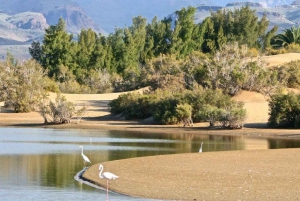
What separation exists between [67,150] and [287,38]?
6893 cm

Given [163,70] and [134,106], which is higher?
[163,70]

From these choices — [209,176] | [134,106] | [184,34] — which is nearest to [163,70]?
[134,106]

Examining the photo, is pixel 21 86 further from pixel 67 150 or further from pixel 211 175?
pixel 211 175

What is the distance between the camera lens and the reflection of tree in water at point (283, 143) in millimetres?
34747

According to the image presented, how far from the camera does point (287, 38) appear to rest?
318ft

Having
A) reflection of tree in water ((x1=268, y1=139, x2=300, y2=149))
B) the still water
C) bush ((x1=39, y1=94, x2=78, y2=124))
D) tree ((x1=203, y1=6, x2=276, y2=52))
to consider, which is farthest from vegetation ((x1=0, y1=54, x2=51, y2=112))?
tree ((x1=203, y1=6, x2=276, y2=52))

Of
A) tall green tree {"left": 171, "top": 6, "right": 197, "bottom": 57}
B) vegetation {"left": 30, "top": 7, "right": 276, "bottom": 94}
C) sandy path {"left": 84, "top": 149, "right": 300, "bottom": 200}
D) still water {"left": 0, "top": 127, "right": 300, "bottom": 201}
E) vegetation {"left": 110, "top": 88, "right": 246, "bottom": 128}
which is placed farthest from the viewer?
tall green tree {"left": 171, "top": 6, "right": 197, "bottom": 57}

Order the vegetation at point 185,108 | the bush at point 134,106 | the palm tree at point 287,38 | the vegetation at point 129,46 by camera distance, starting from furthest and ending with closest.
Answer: the palm tree at point 287,38, the vegetation at point 129,46, the bush at point 134,106, the vegetation at point 185,108

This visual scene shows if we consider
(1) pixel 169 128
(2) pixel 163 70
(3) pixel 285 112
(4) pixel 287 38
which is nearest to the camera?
(3) pixel 285 112

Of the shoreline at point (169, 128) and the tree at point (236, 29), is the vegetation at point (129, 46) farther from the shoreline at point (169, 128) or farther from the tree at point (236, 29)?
the shoreline at point (169, 128)

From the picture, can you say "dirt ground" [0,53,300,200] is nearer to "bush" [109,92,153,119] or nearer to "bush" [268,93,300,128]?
"bush" [268,93,300,128]

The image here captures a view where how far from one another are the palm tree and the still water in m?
54.8

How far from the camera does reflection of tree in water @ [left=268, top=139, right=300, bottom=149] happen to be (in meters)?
34.7

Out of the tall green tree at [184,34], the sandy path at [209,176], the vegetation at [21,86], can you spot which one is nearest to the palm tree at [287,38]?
the tall green tree at [184,34]
